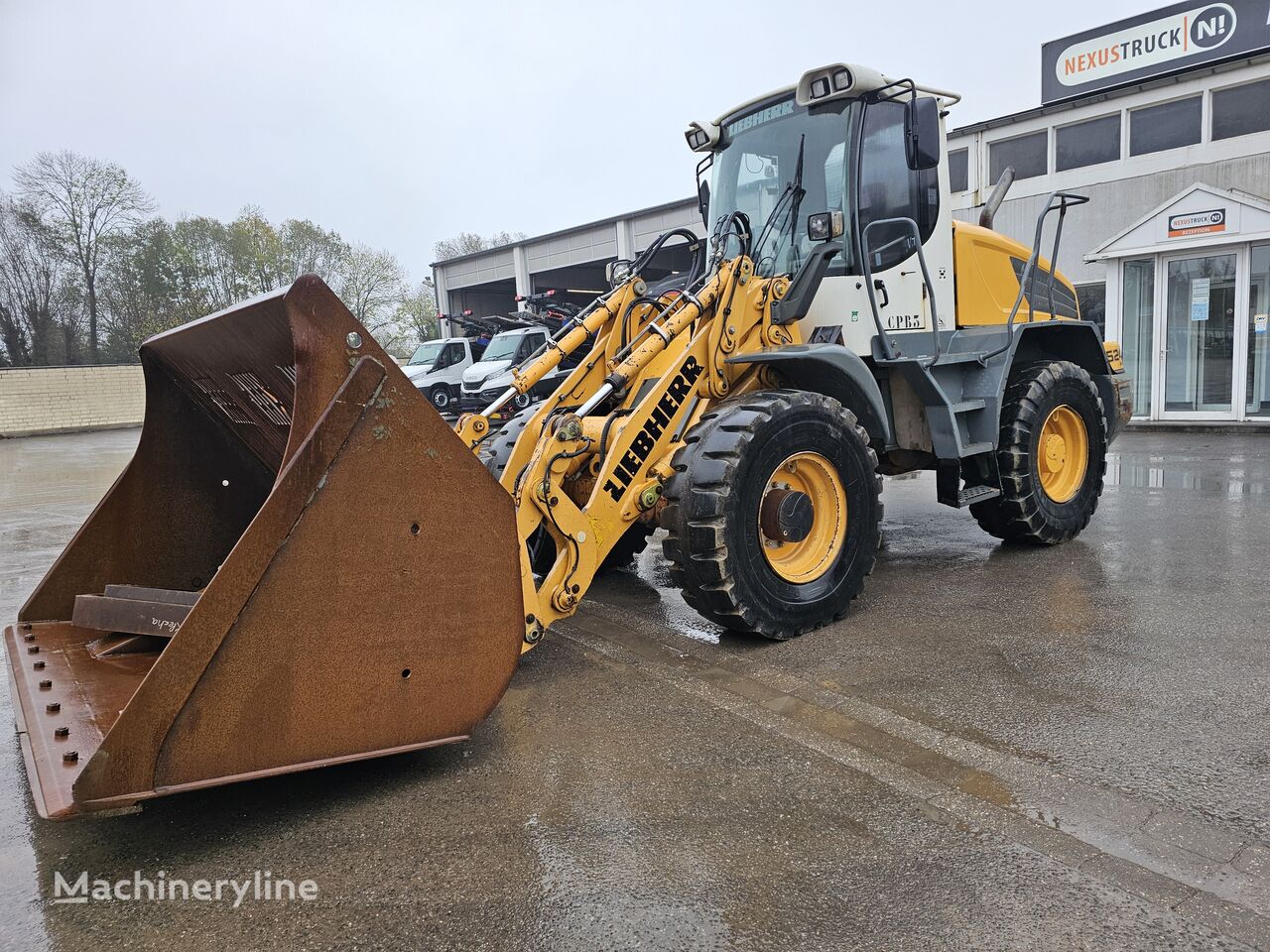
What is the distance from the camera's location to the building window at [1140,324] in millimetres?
14438

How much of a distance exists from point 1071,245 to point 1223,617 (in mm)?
13376

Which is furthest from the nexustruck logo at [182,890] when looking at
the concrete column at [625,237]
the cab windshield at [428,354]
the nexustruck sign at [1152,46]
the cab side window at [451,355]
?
the concrete column at [625,237]

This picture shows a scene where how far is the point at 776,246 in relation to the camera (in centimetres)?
514

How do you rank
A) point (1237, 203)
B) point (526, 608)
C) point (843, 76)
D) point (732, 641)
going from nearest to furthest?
point (526, 608)
point (732, 641)
point (843, 76)
point (1237, 203)

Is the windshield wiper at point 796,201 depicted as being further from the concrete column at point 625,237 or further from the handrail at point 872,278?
the concrete column at point 625,237

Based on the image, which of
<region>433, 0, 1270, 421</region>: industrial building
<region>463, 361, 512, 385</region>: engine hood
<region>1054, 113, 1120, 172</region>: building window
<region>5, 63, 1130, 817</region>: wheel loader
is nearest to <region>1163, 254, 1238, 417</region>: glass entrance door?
<region>433, 0, 1270, 421</region>: industrial building

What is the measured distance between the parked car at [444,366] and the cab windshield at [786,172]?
54.0 ft

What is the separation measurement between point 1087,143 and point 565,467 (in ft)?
50.6

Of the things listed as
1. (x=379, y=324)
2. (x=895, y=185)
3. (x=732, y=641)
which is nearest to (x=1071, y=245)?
(x=895, y=185)

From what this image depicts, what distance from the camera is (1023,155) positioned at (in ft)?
53.0

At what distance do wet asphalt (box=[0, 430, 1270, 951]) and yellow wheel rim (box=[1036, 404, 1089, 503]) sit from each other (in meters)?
1.66

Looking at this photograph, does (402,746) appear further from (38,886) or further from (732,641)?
(732,641)

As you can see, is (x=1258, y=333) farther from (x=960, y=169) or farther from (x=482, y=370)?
(x=482, y=370)

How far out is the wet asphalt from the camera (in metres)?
2.23
